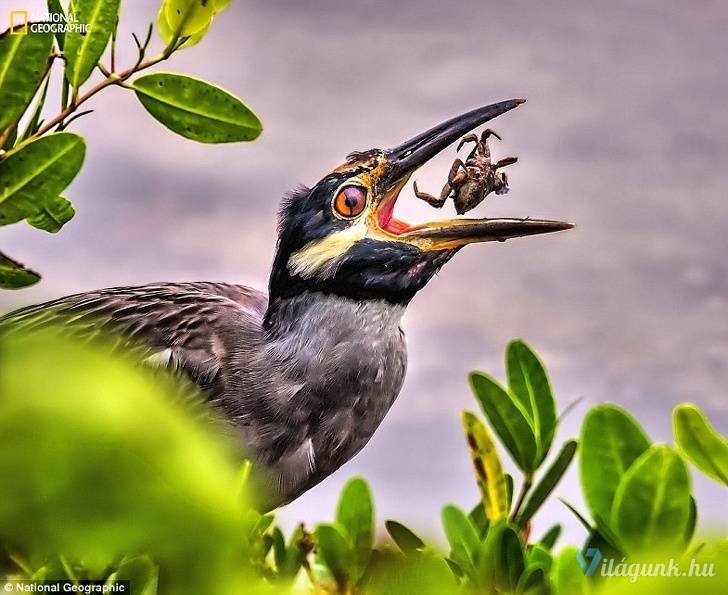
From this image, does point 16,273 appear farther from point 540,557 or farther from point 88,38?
point 540,557

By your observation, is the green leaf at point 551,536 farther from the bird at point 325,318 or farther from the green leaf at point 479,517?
the bird at point 325,318

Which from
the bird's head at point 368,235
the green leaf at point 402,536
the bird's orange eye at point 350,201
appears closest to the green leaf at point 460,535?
the green leaf at point 402,536

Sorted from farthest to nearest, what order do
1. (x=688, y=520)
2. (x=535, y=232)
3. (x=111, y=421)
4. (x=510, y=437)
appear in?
Answer: (x=535, y=232), (x=510, y=437), (x=688, y=520), (x=111, y=421)

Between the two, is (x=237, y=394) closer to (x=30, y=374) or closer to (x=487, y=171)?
(x=487, y=171)

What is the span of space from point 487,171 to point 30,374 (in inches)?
130

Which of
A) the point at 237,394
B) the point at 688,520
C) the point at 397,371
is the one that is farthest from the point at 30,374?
the point at 397,371

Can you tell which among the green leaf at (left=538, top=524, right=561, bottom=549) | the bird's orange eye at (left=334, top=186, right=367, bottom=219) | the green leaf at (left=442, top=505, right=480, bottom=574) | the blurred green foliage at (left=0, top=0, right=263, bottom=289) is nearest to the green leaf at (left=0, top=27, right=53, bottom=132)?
the blurred green foliage at (left=0, top=0, right=263, bottom=289)

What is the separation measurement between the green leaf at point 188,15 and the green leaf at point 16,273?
1.54 feet

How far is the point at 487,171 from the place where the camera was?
3.67 m

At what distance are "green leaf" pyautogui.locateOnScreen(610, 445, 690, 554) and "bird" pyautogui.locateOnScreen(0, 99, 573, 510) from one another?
2.68 metres

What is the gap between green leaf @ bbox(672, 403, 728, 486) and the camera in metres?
0.90

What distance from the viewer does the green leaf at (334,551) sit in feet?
3.86

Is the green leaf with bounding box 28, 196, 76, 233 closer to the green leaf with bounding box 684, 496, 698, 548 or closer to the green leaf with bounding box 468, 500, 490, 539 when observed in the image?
the green leaf with bounding box 468, 500, 490, 539

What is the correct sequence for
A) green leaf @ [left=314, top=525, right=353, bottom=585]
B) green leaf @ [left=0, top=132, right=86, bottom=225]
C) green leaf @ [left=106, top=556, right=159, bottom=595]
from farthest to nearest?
green leaf @ [left=314, top=525, right=353, bottom=585] < green leaf @ [left=0, top=132, right=86, bottom=225] < green leaf @ [left=106, top=556, right=159, bottom=595]
